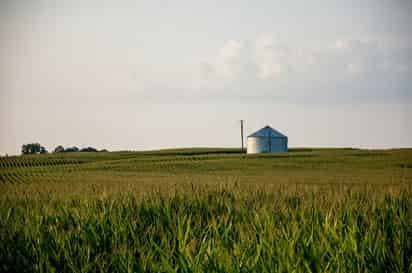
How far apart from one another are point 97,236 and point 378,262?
11.9 feet

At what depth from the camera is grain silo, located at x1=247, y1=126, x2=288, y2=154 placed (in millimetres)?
77250

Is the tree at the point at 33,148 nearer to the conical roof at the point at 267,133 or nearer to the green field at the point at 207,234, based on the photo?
the conical roof at the point at 267,133

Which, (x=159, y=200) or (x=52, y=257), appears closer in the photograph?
(x=52, y=257)

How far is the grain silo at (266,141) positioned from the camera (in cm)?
7725

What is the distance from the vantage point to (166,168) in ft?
153

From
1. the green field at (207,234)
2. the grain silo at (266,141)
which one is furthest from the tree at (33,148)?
the green field at (207,234)

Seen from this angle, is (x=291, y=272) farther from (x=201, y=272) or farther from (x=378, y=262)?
(x=378, y=262)

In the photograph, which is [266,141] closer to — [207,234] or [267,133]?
[267,133]

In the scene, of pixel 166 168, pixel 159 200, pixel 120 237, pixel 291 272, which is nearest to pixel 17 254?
pixel 120 237

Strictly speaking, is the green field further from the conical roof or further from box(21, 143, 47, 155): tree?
box(21, 143, 47, 155): tree

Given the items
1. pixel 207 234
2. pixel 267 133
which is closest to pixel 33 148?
pixel 267 133

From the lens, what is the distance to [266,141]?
7750 centimetres

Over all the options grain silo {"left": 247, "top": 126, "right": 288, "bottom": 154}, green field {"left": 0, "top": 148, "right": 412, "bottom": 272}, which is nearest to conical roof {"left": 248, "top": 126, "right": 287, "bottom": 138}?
grain silo {"left": 247, "top": 126, "right": 288, "bottom": 154}

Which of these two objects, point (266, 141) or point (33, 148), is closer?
point (266, 141)
